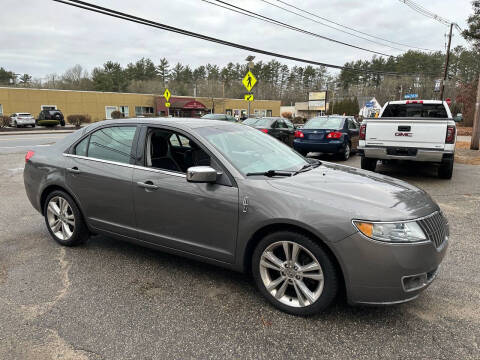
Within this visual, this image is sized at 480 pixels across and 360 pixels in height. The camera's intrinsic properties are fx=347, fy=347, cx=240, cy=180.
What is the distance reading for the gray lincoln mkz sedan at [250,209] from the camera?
2527mm

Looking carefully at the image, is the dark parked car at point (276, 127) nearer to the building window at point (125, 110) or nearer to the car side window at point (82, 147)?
the car side window at point (82, 147)

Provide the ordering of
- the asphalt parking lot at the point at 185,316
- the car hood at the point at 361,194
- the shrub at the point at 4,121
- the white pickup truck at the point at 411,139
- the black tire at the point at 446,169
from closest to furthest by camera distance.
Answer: the asphalt parking lot at the point at 185,316, the car hood at the point at 361,194, the white pickup truck at the point at 411,139, the black tire at the point at 446,169, the shrub at the point at 4,121

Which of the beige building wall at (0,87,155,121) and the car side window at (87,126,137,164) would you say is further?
the beige building wall at (0,87,155,121)

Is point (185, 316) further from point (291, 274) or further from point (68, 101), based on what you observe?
point (68, 101)

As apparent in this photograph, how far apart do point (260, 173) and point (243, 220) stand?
49cm

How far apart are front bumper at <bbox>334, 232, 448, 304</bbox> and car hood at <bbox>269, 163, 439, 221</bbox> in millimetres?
208

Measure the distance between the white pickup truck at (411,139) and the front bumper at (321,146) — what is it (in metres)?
2.59

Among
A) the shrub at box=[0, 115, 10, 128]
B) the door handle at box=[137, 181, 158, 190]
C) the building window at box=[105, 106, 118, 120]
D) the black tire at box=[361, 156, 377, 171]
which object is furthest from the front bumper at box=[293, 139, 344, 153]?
the building window at box=[105, 106, 118, 120]

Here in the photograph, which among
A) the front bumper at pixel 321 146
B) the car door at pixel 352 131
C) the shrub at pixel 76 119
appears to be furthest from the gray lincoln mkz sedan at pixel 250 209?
the shrub at pixel 76 119

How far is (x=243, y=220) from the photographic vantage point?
2898 millimetres

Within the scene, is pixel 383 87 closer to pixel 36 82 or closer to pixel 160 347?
pixel 36 82

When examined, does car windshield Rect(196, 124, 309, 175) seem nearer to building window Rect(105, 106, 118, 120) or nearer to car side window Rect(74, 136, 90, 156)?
car side window Rect(74, 136, 90, 156)

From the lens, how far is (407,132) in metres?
7.81

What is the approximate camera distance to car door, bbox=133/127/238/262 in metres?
3.00
